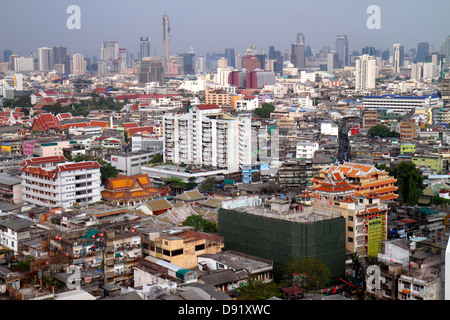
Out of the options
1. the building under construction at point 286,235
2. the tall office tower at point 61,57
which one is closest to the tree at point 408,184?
the building under construction at point 286,235

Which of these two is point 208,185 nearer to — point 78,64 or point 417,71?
point 417,71

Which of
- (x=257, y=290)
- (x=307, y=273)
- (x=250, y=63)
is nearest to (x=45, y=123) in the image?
(x=307, y=273)

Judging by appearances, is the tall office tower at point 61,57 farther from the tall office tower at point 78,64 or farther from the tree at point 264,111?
the tree at point 264,111

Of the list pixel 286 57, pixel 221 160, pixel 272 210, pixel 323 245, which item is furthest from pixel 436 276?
pixel 286 57

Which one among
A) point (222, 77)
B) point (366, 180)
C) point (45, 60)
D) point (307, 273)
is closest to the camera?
point (307, 273)

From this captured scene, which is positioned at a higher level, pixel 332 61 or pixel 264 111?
pixel 332 61
